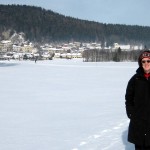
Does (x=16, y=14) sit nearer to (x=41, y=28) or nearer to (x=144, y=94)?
(x=41, y=28)

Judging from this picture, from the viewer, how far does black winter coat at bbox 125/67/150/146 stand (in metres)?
3.88

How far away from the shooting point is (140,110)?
390 cm

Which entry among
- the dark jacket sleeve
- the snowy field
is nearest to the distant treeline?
the snowy field

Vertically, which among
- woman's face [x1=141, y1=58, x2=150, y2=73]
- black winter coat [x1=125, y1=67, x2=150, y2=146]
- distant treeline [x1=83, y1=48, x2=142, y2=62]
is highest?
woman's face [x1=141, y1=58, x2=150, y2=73]

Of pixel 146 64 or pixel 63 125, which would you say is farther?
pixel 63 125

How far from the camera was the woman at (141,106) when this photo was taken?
12.7 feet

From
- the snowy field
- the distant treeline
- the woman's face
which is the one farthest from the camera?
the distant treeline

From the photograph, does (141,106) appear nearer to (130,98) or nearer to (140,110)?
(140,110)

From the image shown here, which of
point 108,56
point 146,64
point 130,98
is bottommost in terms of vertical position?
point 108,56

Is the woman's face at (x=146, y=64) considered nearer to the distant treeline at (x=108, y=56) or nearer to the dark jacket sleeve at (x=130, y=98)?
the dark jacket sleeve at (x=130, y=98)

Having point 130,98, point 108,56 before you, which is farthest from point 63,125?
point 108,56

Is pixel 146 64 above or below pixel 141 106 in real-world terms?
above

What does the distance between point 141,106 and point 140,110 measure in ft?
0.14

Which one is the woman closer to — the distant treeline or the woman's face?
the woman's face
